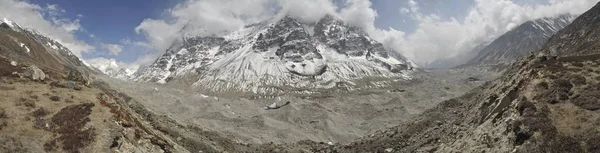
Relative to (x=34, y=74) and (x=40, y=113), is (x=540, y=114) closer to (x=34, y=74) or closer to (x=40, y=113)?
(x=40, y=113)

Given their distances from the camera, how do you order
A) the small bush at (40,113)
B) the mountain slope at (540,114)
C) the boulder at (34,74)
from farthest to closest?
the boulder at (34,74) → the small bush at (40,113) → the mountain slope at (540,114)

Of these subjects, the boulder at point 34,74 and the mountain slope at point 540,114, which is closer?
the mountain slope at point 540,114

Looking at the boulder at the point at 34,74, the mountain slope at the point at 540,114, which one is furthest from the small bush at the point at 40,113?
the mountain slope at the point at 540,114

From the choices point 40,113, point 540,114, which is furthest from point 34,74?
point 540,114

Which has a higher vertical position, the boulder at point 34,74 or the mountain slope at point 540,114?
the boulder at point 34,74

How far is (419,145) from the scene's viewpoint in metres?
64.8

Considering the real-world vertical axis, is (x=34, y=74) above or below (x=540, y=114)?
above

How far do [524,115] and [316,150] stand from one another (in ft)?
221

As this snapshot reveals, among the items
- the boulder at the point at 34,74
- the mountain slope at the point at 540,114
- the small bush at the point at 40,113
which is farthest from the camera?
the boulder at the point at 34,74

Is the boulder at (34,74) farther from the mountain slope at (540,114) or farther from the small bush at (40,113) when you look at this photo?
the mountain slope at (540,114)

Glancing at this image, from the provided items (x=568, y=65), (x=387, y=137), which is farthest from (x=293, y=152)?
(x=568, y=65)

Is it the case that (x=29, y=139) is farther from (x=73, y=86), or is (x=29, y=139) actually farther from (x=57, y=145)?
(x=73, y=86)

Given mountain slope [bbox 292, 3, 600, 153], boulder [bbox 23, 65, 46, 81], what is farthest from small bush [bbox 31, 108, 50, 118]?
mountain slope [bbox 292, 3, 600, 153]

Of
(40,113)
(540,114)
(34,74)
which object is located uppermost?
(34,74)
